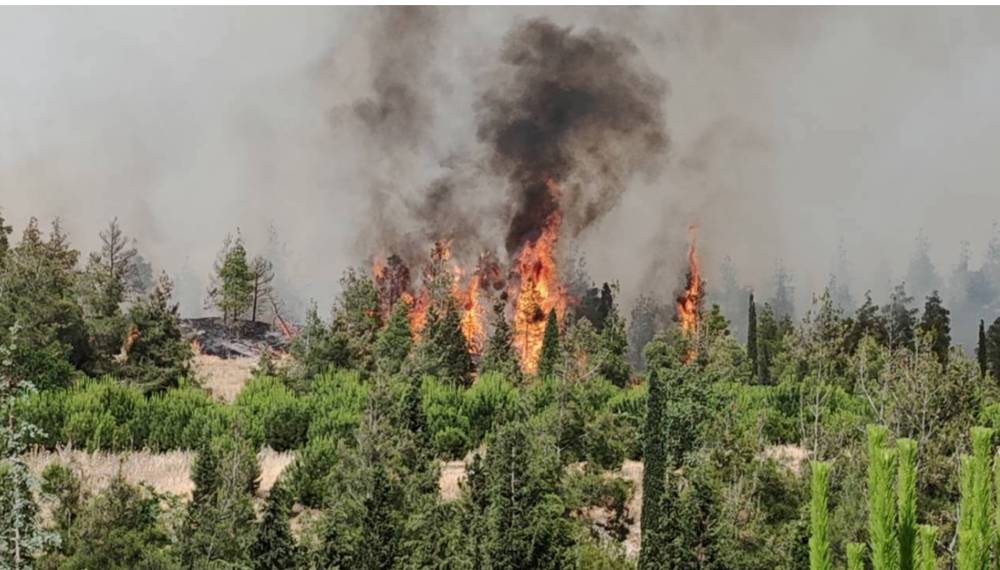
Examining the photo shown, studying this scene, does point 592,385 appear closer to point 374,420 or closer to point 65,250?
point 374,420

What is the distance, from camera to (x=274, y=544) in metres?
12.0

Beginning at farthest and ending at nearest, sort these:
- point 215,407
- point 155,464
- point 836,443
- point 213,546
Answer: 1. point 215,407
2. point 155,464
3. point 836,443
4. point 213,546

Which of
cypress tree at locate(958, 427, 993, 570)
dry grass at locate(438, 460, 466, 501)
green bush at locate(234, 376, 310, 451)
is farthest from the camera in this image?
green bush at locate(234, 376, 310, 451)

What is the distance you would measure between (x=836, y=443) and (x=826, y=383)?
1344 cm

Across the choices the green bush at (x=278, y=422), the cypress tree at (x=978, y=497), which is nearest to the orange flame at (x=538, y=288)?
the green bush at (x=278, y=422)

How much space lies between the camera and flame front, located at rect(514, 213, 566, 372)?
155ft

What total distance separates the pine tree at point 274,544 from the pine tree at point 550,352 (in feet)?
65.2

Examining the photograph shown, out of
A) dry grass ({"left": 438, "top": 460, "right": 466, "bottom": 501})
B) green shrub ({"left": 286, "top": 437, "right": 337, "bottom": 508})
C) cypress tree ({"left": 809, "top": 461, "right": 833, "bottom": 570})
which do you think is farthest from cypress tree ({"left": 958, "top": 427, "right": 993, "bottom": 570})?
green shrub ({"left": 286, "top": 437, "right": 337, "bottom": 508})

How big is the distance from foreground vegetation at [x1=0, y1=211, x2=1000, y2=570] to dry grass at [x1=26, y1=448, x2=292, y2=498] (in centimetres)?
68

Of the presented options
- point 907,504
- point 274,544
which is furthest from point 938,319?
point 907,504

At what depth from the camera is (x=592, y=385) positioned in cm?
2748

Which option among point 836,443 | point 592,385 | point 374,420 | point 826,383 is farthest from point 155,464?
point 826,383

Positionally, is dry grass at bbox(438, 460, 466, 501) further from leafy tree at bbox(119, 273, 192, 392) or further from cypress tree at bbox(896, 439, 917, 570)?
cypress tree at bbox(896, 439, 917, 570)

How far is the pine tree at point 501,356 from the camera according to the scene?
3146 cm
